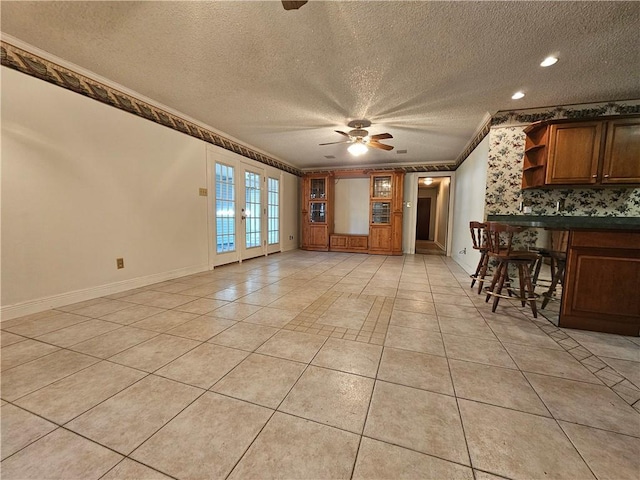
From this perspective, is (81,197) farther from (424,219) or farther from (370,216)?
A: (424,219)

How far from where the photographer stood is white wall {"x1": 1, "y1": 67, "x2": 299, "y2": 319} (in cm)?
228

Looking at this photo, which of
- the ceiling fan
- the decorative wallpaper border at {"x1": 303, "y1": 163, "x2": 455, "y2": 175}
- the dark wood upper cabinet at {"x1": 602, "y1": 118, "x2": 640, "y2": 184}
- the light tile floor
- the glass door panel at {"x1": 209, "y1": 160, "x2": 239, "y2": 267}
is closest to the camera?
the light tile floor

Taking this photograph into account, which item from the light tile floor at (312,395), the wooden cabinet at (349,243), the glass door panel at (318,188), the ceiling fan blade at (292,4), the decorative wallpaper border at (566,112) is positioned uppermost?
the decorative wallpaper border at (566,112)

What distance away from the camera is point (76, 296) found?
272 cm

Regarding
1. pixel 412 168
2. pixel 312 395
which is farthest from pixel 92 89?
pixel 412 168

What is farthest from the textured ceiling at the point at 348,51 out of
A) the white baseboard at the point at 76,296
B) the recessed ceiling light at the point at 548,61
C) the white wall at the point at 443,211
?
the white wall at the point at 443,211

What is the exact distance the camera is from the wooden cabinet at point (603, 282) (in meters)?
2.07

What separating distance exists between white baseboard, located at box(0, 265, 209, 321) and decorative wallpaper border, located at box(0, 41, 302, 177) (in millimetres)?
2111

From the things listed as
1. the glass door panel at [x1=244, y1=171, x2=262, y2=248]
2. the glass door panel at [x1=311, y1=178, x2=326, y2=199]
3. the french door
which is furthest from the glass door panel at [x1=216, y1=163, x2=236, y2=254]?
the glass door panel at [x1=311, y1=178, x2=326, y2=199]

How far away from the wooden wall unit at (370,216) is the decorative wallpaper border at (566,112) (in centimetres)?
304

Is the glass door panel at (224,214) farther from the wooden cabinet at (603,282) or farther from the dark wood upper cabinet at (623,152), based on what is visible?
the dark wood upper cabinet at (623,152)

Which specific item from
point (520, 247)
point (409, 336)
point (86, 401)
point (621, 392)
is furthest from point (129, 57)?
point (520, 247)

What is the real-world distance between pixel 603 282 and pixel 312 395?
103 inches

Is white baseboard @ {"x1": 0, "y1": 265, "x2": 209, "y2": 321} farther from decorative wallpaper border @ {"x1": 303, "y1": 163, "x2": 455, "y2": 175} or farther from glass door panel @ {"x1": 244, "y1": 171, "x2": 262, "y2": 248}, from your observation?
decorative wallpaper border @ {"x1": 303, "y1": 163, "x2": 455, "y2": 175}
